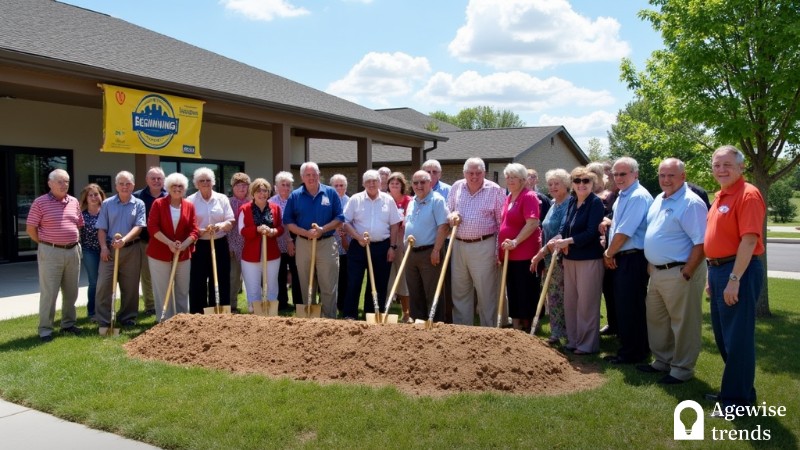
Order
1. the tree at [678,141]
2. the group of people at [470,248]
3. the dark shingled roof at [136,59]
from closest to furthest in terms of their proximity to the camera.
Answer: the group of people at [470,248] → the tree at [678,141] → the dark shingled roof at [136,59]

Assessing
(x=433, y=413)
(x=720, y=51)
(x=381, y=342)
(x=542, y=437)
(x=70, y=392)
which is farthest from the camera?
(x=720, y=51)

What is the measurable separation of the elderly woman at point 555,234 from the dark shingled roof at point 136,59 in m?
7.76

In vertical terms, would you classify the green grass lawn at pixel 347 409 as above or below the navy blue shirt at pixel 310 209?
below

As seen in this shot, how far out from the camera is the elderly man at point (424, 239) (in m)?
7.09

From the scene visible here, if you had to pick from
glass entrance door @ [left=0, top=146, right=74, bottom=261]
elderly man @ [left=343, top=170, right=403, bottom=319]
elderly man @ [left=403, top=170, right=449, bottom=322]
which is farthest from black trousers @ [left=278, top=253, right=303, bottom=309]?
glass entrance door @ [left=0, top=146, right=74, bottom=261]

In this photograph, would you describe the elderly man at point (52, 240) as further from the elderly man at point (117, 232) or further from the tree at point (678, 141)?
the tree at point (678, 141)

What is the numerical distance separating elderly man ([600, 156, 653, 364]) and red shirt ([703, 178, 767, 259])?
3.31 ft

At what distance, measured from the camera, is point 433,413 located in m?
4.49

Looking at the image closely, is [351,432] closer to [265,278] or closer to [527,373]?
[527,373]

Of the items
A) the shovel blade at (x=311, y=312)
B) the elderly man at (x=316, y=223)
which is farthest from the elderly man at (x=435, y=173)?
the shovel blade at (x=311, y=312)

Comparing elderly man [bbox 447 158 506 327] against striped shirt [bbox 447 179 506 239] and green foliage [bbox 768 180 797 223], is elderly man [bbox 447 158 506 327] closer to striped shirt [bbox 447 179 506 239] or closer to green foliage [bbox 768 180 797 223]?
striped shirt [bbox 447 179 506 239]

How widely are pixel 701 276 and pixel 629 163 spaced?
48.9 inches

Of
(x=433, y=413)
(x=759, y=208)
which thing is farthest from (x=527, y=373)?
(x=759, y=208)

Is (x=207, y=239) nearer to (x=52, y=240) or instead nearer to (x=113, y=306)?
(x=113, y=306)
